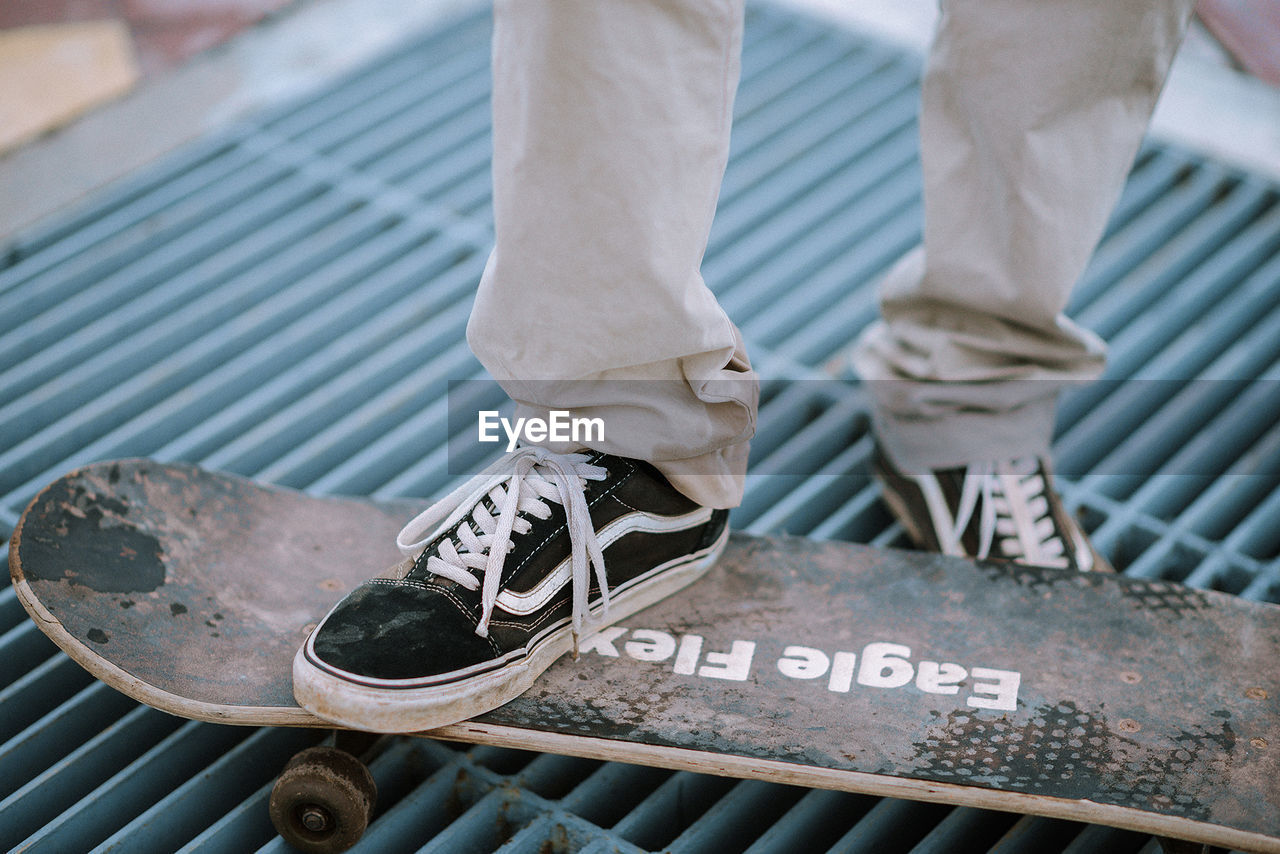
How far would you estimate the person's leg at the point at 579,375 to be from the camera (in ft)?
3.43

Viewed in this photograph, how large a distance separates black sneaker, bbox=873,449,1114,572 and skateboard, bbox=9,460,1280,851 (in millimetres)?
84

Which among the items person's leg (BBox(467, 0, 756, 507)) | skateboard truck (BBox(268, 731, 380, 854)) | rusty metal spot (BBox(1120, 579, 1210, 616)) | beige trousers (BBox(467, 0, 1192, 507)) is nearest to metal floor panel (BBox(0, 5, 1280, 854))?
skateboard truck (BBox(268, 731, 380, 854))

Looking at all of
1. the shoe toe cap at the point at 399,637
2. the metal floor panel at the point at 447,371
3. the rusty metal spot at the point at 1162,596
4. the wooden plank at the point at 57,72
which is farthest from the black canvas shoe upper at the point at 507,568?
the wooden plank at the point at 57,72

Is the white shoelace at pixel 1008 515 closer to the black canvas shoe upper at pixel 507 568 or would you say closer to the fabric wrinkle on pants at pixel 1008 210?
the fabric wrinkle on pants at pixel 1008 210

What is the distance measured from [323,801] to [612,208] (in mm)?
739

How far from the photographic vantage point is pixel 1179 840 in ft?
3.80

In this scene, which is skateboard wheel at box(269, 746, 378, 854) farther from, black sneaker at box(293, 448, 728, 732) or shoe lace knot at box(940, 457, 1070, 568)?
shoe lace knot at box(940, 457, 1070, 568)

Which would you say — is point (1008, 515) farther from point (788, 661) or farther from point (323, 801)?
point (323, 801)

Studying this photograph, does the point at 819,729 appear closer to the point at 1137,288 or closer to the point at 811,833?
the point at 811,833

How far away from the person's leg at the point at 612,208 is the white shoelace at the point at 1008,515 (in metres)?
0.52

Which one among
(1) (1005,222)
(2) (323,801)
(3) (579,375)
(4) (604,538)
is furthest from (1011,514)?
(2) (323,801)

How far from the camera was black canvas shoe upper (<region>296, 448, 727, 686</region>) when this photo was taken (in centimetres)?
119

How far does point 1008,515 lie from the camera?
1.56 m

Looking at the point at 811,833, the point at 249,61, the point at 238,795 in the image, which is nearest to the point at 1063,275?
the point at 811,833
